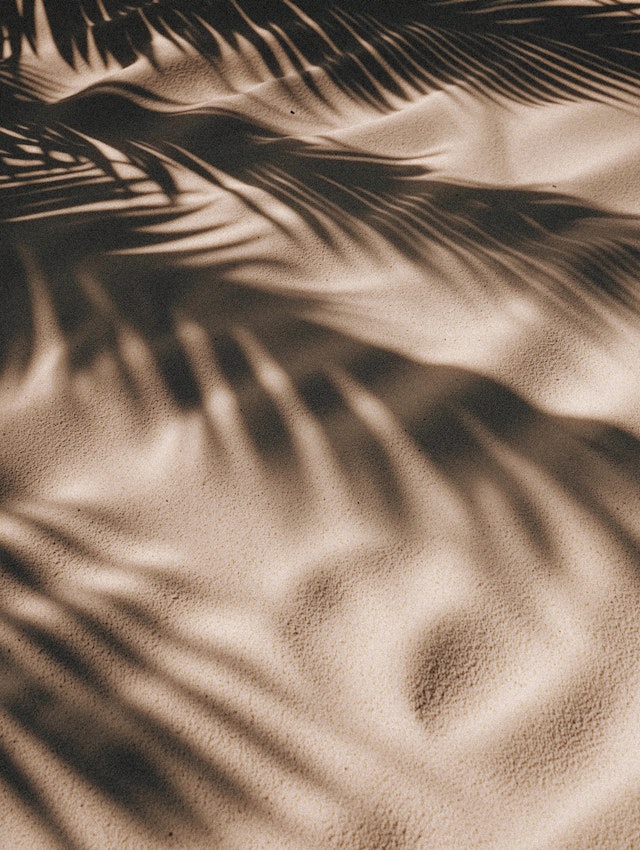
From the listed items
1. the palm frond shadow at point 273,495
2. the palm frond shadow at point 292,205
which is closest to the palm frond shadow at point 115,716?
the palm frond shadow at point 273,495

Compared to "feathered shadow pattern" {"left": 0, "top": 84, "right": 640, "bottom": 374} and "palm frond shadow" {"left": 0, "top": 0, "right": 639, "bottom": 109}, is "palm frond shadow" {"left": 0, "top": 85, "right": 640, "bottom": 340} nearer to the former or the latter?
"feathered shadow pattern" {"left": 0, "top": 84, "right": 640, "bottom": 374}

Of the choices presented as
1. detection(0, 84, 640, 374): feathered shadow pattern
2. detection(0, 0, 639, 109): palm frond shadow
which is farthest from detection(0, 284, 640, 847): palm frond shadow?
detection(0, 0, 639, 109): palm frond shadow

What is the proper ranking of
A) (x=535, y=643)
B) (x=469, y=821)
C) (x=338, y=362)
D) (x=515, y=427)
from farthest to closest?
(x=338, y=362) < (x=515, y=427) < (x=535, y=643) < (x=469, y=821)

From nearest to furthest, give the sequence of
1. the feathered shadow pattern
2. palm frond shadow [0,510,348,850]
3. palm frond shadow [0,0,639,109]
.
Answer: palm frond shadow [0,510,348,850] → the feathered shadow pattern → palm frond shadow [0,0,639,109]

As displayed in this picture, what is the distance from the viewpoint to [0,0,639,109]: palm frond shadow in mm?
2316

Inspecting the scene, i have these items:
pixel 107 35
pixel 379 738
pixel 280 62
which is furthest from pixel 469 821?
pixel 107 35

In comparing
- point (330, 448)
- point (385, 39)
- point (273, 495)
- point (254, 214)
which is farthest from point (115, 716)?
A: point (385, 39)

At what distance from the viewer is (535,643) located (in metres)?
1.24

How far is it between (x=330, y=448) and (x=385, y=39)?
181 centimetres

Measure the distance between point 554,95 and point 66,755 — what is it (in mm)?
2415

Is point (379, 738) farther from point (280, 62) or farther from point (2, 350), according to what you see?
point (280, 62)

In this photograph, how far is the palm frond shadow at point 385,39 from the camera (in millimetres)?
2316

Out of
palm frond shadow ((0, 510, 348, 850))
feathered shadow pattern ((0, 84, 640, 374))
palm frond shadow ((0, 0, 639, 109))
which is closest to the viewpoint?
palm frond shadow ((0, 510, 348, 850))

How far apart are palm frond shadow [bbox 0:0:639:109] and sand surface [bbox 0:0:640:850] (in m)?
0.02
